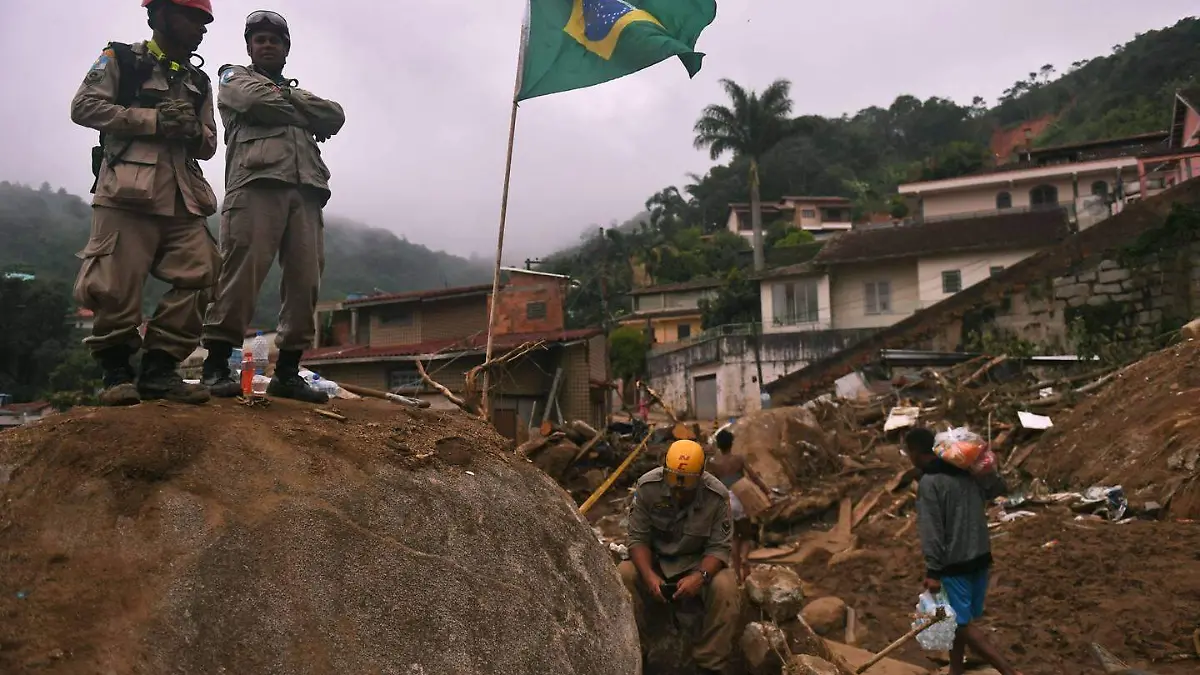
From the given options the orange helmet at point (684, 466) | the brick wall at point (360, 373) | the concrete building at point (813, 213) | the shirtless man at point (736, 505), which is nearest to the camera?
the orange helmet at point (684, 466)

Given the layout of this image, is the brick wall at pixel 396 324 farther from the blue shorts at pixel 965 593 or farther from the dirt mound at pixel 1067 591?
the blue shorts at pixel 965 593

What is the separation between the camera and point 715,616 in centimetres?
420

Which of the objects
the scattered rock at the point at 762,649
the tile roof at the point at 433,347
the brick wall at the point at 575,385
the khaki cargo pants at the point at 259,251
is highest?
the khaki cargo pants at the point at 259,251

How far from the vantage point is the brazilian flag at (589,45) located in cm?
543

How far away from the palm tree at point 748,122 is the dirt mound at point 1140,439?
26871mm

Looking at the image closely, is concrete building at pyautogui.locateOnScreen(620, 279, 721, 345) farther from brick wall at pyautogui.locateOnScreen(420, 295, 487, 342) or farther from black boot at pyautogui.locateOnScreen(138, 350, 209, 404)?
black boot at pyautogui.locateOnScreen(138, 350, 209, 404)

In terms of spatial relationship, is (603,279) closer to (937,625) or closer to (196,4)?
(937,625)

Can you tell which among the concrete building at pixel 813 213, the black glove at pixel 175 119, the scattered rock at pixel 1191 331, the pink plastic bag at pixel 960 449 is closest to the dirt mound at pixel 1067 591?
the pink plastic bag at pixel 960 449

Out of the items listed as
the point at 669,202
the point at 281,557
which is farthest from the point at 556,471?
the point at 669,202

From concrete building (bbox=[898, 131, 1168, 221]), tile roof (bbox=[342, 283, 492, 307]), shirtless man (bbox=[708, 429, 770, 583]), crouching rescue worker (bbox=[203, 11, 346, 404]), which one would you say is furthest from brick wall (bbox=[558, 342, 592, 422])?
concrete building (bbox=[898, 131, 1168, 221])

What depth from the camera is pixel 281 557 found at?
2.63 meters

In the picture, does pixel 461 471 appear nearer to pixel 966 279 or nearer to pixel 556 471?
pixel 556 471

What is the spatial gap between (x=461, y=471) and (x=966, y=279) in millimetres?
26878

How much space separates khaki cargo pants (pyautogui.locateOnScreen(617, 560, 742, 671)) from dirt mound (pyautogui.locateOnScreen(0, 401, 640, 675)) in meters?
0.71
